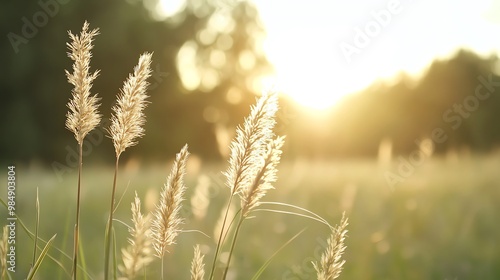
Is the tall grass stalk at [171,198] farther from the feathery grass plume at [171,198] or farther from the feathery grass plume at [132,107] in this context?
the feathery grass plume at [132,107]

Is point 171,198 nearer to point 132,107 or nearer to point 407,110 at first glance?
point 132,107

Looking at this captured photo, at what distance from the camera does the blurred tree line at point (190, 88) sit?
74.9ft

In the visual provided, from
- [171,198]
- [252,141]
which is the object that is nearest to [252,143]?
[252,141]

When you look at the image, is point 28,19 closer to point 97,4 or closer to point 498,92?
point 97,4

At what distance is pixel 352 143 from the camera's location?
27.2 m

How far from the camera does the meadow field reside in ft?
14.7

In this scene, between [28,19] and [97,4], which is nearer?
[28,19]

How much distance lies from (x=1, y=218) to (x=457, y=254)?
14.4 feet

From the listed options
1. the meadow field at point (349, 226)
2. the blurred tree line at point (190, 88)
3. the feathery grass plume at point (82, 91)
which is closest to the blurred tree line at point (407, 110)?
the blurred tree line at point (190, 88)

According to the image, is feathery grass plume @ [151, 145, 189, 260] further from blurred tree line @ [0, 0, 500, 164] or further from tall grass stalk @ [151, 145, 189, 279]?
blurred tree line @ [0, 0, 500, 164]

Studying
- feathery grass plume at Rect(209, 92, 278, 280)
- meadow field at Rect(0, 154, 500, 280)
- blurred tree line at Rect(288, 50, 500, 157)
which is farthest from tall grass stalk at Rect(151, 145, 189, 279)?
blurred tree line at Rect(288, 50, 500, 157)

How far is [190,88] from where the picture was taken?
28094mm

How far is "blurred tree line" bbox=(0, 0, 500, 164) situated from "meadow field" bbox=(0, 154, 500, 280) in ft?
42.8

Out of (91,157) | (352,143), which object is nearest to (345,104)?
(352,143)
